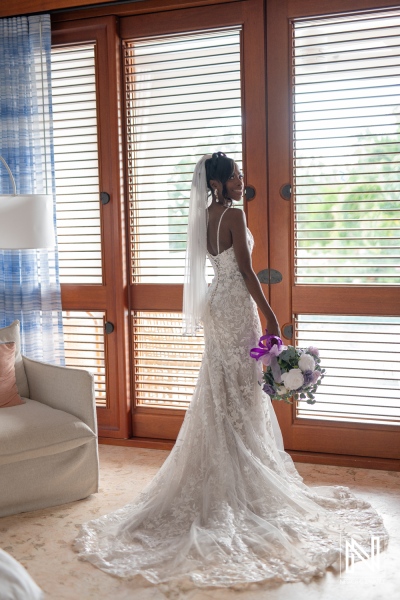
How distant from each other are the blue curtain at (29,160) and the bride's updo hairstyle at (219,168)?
59.9 inches

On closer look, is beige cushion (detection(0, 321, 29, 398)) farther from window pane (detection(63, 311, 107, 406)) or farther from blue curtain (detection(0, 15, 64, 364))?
window pane (detection(63, 311, 107, 406))

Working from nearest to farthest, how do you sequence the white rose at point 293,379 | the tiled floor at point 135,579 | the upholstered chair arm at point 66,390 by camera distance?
the tiled floor at point 135,579 → the white rose at point 293,379 → the upholstered chair arm at point 66,390

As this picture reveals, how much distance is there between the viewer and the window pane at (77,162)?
188 inches

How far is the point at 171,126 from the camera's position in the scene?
15.1 ft

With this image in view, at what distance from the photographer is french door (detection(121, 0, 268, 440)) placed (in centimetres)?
438

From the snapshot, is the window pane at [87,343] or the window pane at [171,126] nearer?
the window pane at [171,126]

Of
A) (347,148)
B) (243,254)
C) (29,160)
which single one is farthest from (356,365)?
(29,160)

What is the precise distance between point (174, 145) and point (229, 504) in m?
2.25

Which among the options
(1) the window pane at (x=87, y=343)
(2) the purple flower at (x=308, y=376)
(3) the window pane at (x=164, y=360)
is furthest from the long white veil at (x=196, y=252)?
(1) the window pane at (x=87, y=343)

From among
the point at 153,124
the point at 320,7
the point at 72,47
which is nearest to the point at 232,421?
the point at 153,124

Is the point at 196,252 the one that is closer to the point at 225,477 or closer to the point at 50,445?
the point at 225,477

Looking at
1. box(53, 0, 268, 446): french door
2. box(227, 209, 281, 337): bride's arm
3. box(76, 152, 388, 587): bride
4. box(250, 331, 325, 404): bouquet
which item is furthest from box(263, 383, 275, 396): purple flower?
box(53, 0, 268, 446): french door

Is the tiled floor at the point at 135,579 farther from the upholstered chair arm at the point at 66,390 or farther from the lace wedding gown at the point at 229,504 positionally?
the upholstered chair arm at the point at 66,390

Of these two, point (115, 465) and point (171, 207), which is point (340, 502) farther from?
point (171, 207)
